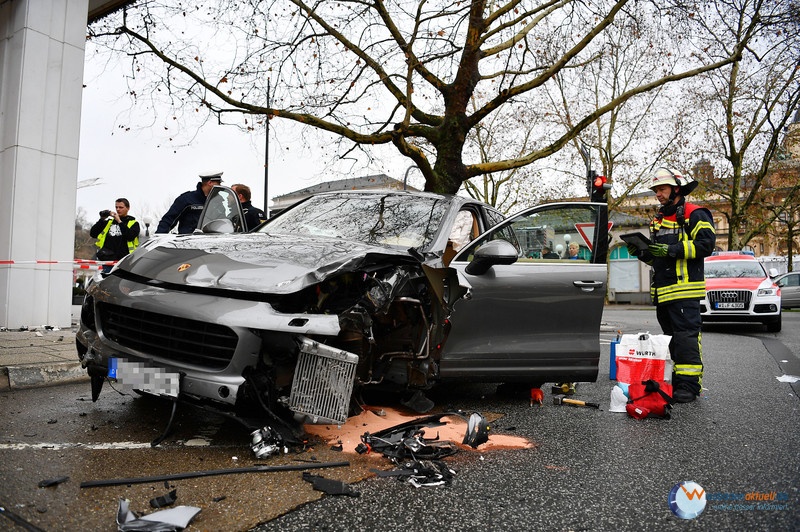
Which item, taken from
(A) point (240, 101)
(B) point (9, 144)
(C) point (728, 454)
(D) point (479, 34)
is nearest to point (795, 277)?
(D) point (479, 34)

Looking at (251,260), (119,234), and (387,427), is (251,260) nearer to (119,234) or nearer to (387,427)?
(387,427)

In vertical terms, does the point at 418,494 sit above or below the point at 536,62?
below

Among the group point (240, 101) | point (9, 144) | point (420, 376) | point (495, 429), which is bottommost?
point (495, 429)

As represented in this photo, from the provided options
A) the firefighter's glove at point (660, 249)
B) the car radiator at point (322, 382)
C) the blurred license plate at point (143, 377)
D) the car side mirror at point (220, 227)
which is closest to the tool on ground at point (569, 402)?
the firefighter's glove at point (660, 249)

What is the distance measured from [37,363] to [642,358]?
4.68 metres

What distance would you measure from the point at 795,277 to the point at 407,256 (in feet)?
84.1

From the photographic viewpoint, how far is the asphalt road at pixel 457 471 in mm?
2227

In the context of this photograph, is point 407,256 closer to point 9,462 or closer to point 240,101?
point 9,462

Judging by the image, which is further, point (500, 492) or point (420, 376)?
point (420, 376)

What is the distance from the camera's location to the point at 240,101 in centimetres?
1111

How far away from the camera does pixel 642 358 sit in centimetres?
416

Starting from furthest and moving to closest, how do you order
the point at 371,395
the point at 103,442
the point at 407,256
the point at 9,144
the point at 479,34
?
the point at 479,34, the point at 9,144, the point at 371,395, the point at 407,256, the point at 103,442

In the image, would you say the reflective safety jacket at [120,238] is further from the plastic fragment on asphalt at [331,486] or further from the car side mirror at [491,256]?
the plastic fragment on asphalt at [331,486]

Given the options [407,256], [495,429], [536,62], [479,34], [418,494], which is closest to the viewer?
[418,494]
